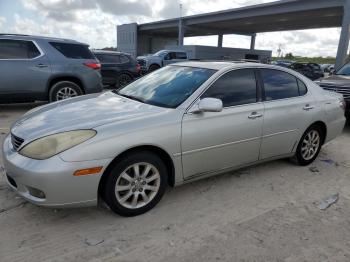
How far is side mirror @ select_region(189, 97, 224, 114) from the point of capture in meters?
3.53

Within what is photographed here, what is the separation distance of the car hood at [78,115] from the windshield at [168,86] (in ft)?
0.57

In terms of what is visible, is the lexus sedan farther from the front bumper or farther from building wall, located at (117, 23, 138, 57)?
building wall, located at (117, 23, 138, 57)

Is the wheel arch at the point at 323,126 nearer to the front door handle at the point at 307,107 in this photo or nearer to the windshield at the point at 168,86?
the front door handle at the point at 307,107

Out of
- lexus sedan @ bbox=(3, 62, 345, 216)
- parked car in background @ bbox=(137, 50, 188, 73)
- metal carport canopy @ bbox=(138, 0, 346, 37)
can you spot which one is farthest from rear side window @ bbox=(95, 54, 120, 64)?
metal carport canopy @ bbox=(138, 0, 346, 37)

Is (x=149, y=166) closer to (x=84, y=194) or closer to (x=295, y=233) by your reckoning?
(x=84, y=194)

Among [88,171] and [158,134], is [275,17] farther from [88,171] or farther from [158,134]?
[88,171]

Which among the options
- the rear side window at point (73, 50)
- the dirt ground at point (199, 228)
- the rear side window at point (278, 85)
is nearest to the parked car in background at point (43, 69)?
the rear side window at point (73, 50)

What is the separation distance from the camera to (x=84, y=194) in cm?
302

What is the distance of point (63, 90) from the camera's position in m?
8.24

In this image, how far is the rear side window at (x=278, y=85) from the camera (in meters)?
4.43

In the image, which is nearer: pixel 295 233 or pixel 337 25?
pixel 295 233

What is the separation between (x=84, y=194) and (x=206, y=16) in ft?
130

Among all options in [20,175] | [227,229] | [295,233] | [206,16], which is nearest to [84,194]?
[20,175]

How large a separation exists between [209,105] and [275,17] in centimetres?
3406
